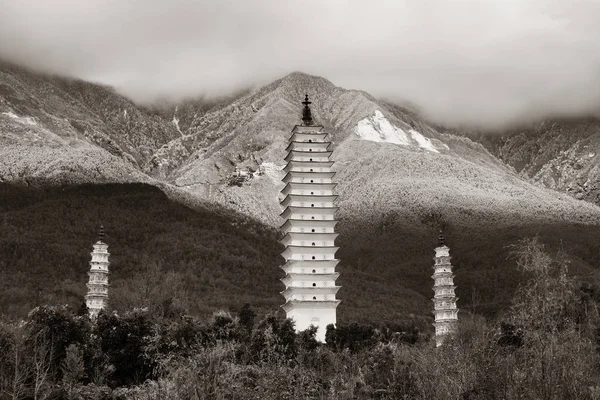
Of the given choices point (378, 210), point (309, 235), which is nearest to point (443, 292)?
point (309, 235)

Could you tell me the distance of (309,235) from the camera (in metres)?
70.7

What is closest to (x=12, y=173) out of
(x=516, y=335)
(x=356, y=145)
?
(x=356, y=145)

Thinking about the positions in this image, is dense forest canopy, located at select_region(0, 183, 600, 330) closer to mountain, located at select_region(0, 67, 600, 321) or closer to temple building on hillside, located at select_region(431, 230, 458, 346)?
mountain, located at select_region(0, 67, 600, 321)

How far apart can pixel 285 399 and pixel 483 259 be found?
9465 centimetres

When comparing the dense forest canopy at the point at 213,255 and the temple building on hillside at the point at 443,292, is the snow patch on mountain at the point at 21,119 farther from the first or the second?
the temple building on hillside at the point at 443,292

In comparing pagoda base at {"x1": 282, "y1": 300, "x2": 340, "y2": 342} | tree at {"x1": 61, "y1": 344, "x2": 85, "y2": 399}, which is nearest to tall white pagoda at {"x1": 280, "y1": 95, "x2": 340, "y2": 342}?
pagoda base at {"x1": 282, "y1": 300, "x2": 340, "y2": 342}

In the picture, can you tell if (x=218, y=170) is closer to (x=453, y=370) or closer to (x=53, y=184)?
(x=53, y=184)

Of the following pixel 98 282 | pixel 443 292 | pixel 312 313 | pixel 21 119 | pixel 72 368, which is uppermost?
pixel 21 119

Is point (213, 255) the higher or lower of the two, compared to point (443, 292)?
higher

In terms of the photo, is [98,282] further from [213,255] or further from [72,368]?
[213,255]

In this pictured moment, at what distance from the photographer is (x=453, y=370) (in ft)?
88.2

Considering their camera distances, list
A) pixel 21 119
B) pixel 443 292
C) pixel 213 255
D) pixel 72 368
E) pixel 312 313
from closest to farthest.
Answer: pixel 72 368 < pixel 312 313 < pixel 443 292 < pixel 213 255 < pixel 21 119

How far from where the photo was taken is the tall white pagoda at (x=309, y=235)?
6762 cm

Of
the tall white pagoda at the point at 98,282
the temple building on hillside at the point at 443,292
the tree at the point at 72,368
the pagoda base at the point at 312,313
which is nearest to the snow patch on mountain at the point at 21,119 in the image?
the tall white pagoda at the point at 98,282
